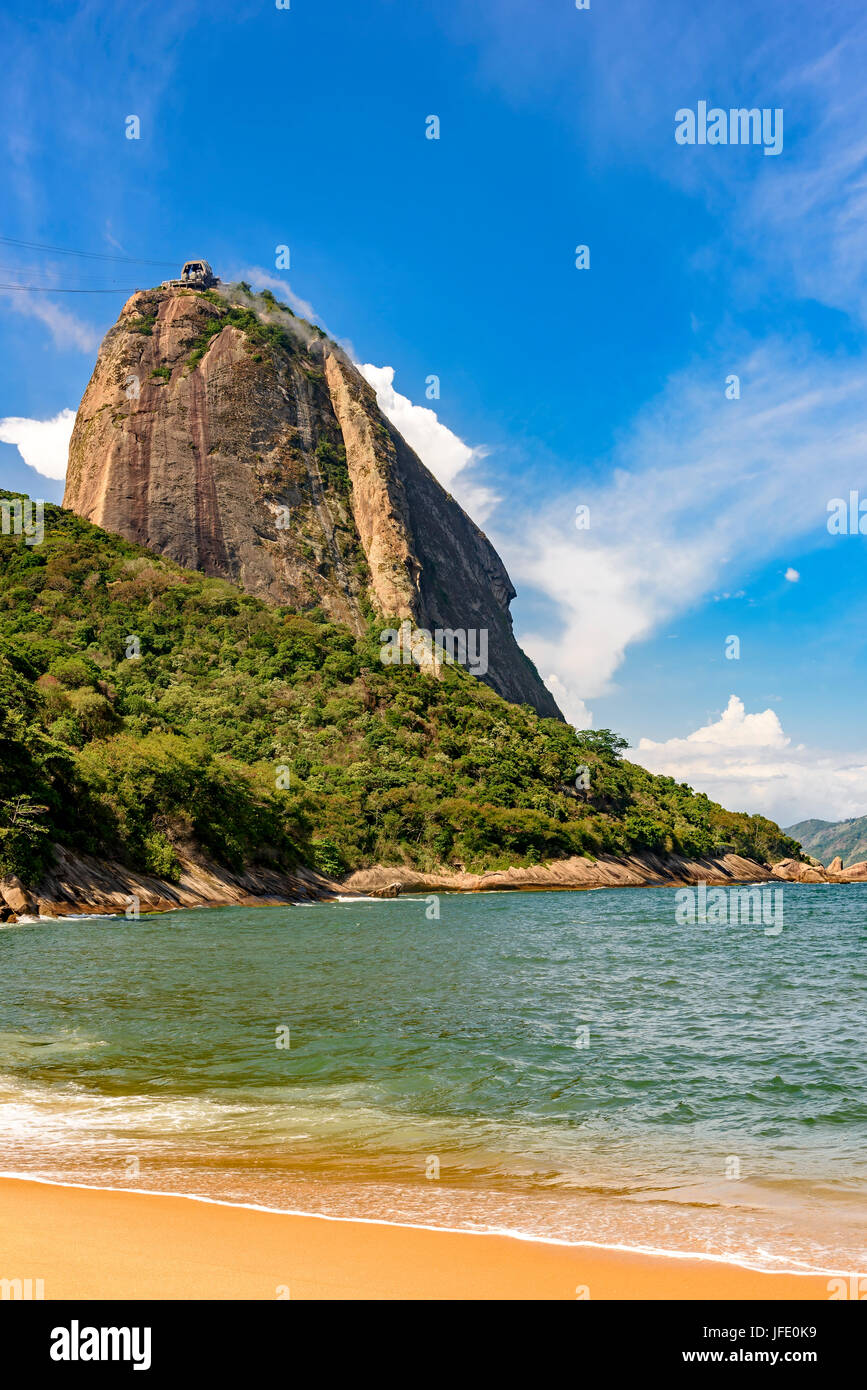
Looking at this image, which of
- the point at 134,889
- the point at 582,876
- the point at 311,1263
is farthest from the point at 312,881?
the point at 311,1263

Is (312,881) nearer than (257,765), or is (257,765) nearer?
(312,881)

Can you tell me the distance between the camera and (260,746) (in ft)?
291

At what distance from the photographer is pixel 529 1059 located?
12758 millimetres

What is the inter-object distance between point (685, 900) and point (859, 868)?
238ft

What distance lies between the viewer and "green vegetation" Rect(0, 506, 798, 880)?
55031 millimetres

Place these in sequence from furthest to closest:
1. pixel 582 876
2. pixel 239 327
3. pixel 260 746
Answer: pixel 239 327, pixel 260 746, pixel 582 876

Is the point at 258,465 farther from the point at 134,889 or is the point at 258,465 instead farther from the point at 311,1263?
the point at 311,1263

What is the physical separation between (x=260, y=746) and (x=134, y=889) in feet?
134

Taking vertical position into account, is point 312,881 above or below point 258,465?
below

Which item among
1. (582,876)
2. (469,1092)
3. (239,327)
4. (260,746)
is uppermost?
(239,327)

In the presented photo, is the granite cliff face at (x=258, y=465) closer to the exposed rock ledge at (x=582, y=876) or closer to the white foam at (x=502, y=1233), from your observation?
the exposed rock ledge at (x=582, y=876)

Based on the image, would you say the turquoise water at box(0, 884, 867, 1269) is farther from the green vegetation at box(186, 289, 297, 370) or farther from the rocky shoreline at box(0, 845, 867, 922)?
the green vegetation at box(186, 289, 297, 370)
